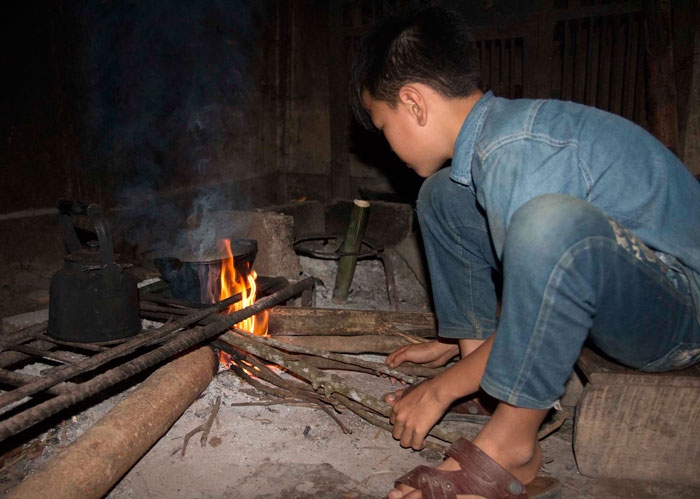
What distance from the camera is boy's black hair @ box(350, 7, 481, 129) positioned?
194cm

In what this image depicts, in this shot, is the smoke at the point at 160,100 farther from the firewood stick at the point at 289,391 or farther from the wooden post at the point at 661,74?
the wooden post at the point at 661,74

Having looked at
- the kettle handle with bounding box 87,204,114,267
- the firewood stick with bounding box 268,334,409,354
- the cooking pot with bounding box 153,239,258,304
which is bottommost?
the firewood stick with bounding box 268,334,409,354

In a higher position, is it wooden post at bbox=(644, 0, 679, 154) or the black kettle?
wooden post at bbox=(644, 0, 679, 154)

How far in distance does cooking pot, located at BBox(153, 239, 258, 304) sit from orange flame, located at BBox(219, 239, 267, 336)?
0.03 m

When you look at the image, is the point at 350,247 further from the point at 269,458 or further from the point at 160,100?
the point at 269,458

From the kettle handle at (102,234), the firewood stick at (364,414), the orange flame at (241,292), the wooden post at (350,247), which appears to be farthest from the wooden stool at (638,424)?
the wooden post at (350,247)

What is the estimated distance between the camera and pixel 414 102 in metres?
2.00

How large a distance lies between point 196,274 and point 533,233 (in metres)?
1.94

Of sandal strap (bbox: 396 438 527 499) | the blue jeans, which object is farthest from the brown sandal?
the blue jeans

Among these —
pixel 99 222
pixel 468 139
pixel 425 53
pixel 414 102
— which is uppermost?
pixel 425 53

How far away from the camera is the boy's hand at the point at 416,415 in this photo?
203 centimetres

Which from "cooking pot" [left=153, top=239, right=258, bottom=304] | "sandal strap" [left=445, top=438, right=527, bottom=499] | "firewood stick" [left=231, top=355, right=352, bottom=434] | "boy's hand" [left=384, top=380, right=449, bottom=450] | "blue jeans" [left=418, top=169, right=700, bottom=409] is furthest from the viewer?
"cooking pot" [left=153, top=239, right=258, bottom=304]

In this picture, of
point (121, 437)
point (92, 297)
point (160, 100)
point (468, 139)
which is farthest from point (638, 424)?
point (160, 100)

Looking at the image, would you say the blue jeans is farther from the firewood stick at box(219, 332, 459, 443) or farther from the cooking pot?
the cooking pot
